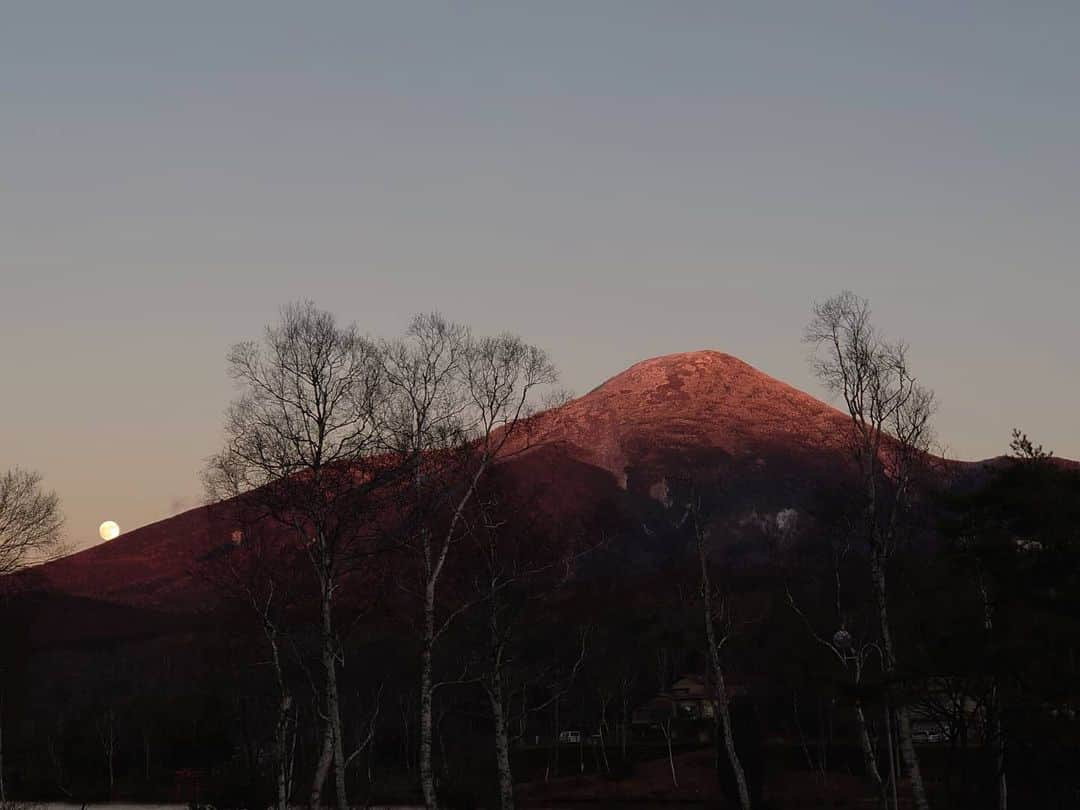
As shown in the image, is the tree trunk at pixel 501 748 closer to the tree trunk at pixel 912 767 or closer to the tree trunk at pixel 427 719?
the tree trunk at pixel 427 719

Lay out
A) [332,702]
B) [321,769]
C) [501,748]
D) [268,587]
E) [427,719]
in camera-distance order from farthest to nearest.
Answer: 1. [268,587]
2. [501,748]
3. [321,769]
4. [427,719]
5. [332,702]

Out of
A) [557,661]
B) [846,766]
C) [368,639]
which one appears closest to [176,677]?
[368,639]

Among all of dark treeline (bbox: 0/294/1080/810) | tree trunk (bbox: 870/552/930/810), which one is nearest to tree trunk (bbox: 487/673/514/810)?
dark treeline (bbox: 0/294/1080/810)

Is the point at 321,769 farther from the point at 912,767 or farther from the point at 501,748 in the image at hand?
the point at 912,767

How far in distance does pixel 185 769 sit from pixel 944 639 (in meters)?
77.2

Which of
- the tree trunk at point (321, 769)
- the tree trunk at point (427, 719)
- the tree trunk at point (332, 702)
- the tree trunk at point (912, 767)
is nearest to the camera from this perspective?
the tree trunk at point (332, 702)

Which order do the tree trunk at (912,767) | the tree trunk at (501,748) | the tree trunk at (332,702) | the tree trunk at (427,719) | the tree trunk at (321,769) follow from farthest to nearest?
the tree trunk at (501,748), the tree trunk at (912,767), the tree trunk at (321,769), the tree trunk at (427,719), the tree trunk at (332,702)

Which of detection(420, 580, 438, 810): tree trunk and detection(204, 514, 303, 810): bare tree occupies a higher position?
detection(204, 514, 303, 810): bare tree

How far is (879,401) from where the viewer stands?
151 feet

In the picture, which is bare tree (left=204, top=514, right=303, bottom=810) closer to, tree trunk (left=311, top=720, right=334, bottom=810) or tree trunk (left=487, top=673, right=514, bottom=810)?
tree trunk (left=311, top=720, right=334, bottom=810)

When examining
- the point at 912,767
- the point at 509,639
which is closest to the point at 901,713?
the point at 912,767

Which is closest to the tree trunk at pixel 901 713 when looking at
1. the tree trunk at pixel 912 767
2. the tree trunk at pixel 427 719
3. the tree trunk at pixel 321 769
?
the tree trunk at pixel 912 767

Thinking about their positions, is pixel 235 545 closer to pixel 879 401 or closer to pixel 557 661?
pixel 879 401

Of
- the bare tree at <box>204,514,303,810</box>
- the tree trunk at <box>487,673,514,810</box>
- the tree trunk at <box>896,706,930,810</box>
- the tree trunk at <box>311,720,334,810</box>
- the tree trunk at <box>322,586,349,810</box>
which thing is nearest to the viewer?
the tree trunk at <box>322,586,349,810</box>
